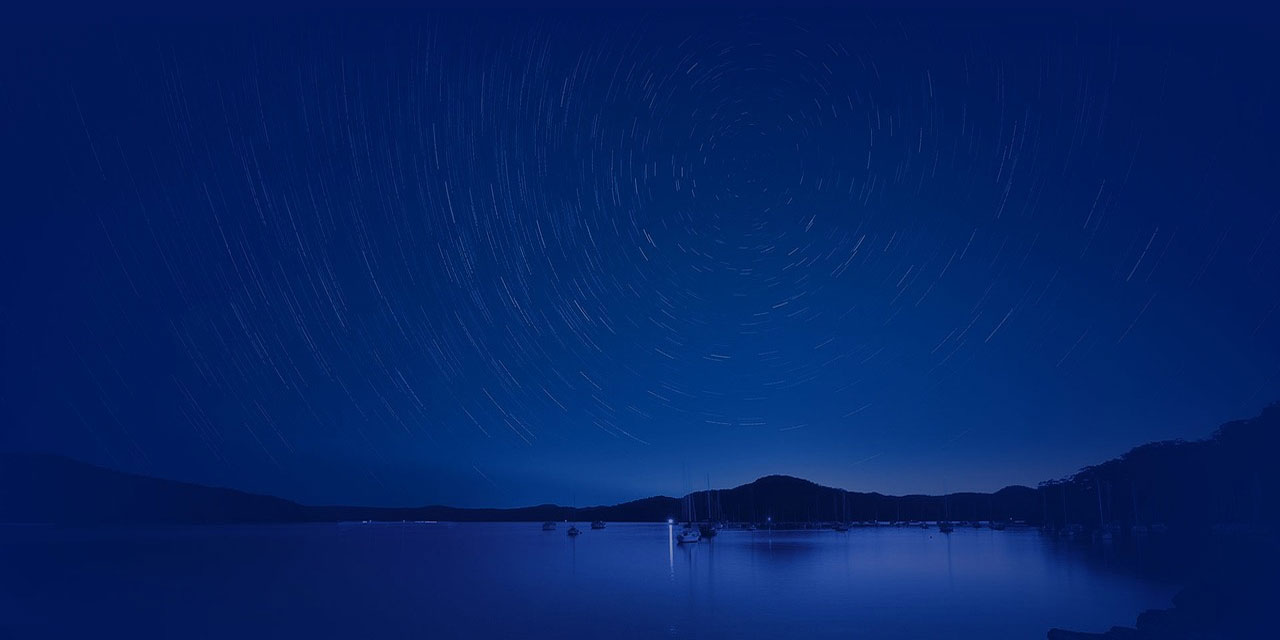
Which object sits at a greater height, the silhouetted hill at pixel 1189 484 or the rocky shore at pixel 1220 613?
the silhouetted hill at pixel 1189 484

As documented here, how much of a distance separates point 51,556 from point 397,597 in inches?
2661

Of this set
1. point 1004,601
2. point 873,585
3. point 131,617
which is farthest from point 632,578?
point 131,617

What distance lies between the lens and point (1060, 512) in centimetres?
13625

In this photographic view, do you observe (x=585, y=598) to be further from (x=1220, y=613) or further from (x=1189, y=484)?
(x=1189, y=484)

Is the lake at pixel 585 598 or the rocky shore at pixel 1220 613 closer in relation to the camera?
the rocky shore at pixel 1220 613

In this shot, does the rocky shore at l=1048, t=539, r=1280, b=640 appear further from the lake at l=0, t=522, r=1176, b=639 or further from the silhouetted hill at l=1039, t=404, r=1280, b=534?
the silhouetted hill at l=1039, t=404, r=1280, b=534

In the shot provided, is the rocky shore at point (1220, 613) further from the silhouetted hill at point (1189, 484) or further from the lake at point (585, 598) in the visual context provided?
the silhouetted hill at point (1189, 484)

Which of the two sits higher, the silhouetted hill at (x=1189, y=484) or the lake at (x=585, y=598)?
the silhouetted hill at (x=1189, y=484)

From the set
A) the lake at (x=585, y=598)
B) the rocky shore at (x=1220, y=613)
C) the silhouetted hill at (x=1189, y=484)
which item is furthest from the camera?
the silhouetted hill at (x=1189, y=484)

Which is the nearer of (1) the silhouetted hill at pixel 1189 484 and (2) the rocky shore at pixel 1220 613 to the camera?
(2) the rocky shore at pixel 1220 613

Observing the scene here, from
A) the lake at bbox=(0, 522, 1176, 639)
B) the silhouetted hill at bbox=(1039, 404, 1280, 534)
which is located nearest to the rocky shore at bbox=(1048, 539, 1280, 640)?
the lake at bbox=(0, 522, 1176, 639)

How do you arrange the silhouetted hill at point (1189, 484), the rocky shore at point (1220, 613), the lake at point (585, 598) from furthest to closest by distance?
the silhouetted hill at point (1189, 484) < the lake at point (585, 598) < the rocky shore at point (1220, 613)

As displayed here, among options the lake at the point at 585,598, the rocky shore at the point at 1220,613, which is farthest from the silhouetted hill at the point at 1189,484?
the rocky shore at the point at 1220,613

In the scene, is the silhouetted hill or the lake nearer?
the lake
